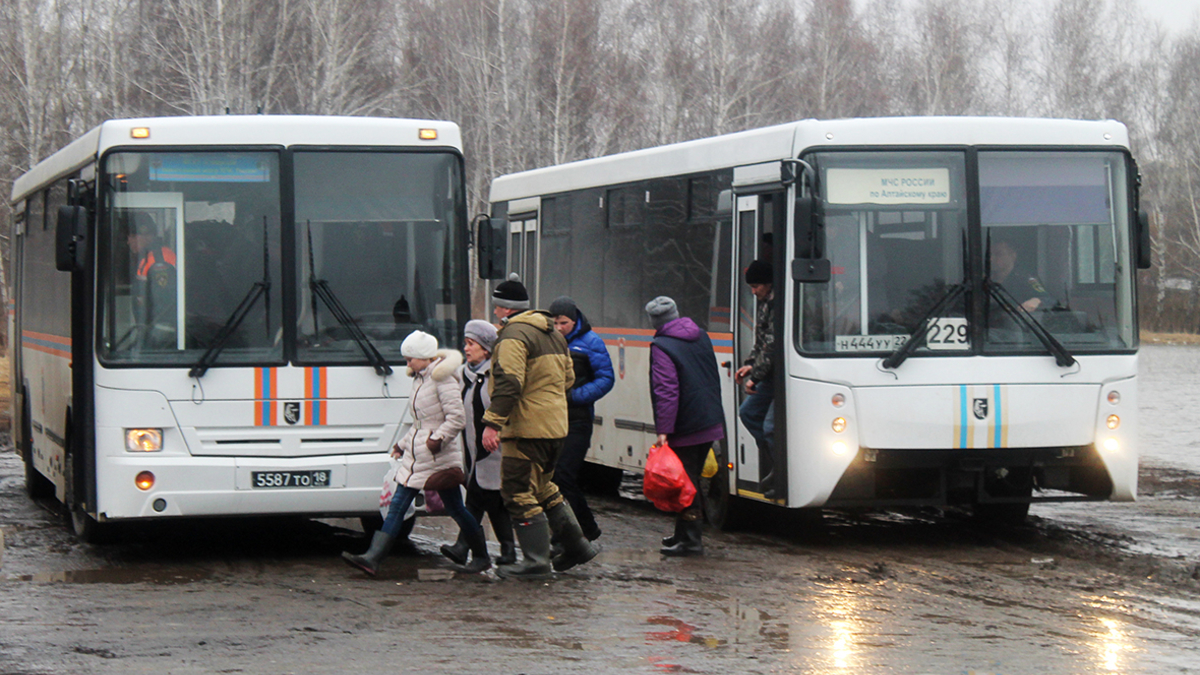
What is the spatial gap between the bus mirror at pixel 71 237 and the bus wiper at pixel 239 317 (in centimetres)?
91

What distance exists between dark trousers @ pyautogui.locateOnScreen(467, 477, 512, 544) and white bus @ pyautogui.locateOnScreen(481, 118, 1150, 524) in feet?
5.15

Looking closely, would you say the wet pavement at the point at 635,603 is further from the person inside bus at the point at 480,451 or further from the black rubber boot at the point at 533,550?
the person inside bus at the point at 480,451

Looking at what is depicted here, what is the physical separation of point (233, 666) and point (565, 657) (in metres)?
1.42

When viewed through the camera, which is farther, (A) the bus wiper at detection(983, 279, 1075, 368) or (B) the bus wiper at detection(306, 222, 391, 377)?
(A) the bus wiper at detection(983, 279, 1075, 368)

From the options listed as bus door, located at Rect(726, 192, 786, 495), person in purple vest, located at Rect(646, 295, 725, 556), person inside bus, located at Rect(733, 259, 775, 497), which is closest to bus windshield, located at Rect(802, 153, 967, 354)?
person inside bus, located at Rect(733, 259, 775, 497)

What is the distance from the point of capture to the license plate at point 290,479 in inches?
391

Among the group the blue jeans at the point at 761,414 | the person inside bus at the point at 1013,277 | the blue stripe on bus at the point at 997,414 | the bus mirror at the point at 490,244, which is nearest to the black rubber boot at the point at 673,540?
the blue jeans at the point at 761,414

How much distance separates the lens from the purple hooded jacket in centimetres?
1027

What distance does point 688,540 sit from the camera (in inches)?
415

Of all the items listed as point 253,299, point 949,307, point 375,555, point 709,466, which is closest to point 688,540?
point 709,466

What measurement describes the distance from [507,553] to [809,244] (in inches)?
107

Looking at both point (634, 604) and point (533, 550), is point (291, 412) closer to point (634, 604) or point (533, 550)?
point (533, 550)

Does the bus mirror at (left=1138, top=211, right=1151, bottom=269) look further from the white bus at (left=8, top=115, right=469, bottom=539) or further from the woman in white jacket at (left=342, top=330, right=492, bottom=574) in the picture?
the woman in white jacket at (left=342, top=330, right=492, bottom=574)

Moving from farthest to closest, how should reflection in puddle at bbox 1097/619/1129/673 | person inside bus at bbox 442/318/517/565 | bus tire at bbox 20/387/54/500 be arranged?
bus tire at bbox 20/387/54/500 → person inside bus at bbox 442/318/517/565 → reflection in puddle at bbox 1097/619/1129/673
